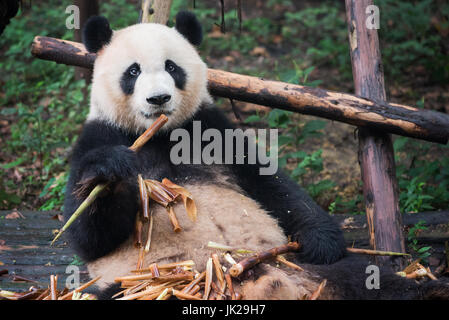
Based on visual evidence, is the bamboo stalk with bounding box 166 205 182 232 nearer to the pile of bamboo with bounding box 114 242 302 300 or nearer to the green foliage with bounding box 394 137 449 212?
the pile of bamboo with bounding box 114 242 302 300

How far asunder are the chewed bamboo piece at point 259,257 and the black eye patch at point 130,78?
136 cm

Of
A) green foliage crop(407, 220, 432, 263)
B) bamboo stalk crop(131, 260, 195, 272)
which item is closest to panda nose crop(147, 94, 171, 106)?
bamboo stalk crop(131, 260, 195, 272)

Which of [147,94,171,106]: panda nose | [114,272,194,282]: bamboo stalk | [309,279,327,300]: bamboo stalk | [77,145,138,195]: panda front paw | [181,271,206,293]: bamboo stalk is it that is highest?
[147,94,171,106]: panda nose

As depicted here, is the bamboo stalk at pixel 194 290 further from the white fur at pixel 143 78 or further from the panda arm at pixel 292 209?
the white fur at pixel 143 78

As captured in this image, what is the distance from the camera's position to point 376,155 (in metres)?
4.02

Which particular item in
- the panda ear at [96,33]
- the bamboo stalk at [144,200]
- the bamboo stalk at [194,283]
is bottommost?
the bamboo stalk at [194,283]

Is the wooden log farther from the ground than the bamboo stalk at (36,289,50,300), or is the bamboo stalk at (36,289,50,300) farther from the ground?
the wooden log

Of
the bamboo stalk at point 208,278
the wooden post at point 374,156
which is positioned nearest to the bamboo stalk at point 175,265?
the bamboo stalk at point 208,278

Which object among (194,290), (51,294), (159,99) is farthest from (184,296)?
(159,99)

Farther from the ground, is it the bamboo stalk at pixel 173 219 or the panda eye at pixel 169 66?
the panda eye at pixel 169 66

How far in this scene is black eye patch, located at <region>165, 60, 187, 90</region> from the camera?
3.64m

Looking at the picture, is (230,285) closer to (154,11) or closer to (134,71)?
(134,71)

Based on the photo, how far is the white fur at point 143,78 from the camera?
3439 millimetres
